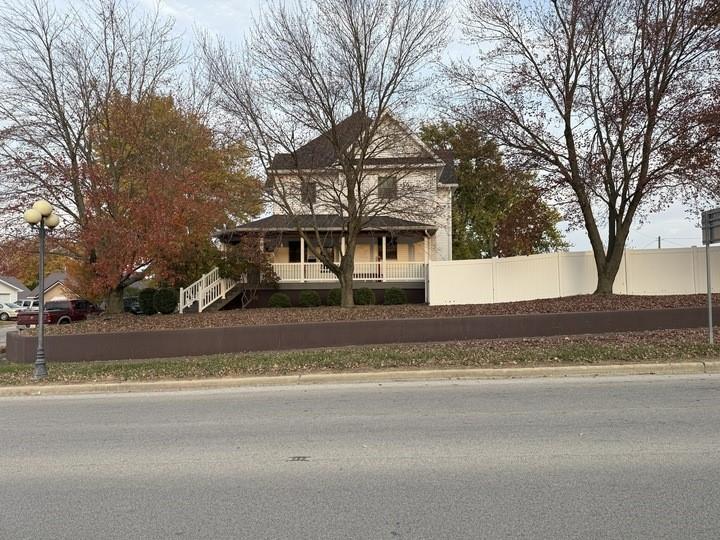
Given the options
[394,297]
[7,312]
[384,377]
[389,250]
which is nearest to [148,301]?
[394,297]

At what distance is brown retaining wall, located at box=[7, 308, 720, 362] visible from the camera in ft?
48.2

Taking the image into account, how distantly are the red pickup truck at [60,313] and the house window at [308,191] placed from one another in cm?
1820

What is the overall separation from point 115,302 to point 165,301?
3.90 m

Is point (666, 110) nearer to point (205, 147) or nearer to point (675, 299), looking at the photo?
point (675, 299)

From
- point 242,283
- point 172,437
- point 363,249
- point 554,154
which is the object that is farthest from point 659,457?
point 363,249

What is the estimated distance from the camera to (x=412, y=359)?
11.4 m

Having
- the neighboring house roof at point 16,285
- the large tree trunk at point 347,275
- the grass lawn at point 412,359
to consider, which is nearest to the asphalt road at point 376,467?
the grass lawn at point 412,359

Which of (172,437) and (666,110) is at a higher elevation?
(666,110)

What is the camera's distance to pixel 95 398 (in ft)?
31.8

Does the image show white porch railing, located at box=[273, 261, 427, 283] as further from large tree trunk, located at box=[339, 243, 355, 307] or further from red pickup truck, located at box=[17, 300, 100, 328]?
red pickup truck, located at box=[17, 300, 100, 328]

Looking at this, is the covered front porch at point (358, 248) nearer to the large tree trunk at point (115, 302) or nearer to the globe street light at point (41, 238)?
the large tree trunk at point (115, 302)

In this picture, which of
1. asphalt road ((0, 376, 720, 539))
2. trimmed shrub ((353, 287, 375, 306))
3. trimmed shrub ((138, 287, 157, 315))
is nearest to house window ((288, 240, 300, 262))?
trimmed shrub ((353, 287, 375, 306))

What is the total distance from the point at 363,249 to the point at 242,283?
21.8 feet

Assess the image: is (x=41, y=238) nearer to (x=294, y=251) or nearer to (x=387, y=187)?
(x=387, y=187)
